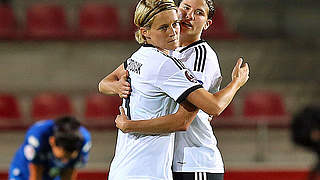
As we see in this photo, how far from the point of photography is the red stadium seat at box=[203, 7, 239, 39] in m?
9.08

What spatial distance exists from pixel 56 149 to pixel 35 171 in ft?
0.70

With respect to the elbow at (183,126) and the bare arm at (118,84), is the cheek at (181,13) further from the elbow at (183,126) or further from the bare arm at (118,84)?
the elbow at (183,126)

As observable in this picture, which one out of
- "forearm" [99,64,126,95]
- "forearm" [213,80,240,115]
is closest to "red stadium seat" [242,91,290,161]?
"forearm" [99,64,126,95]

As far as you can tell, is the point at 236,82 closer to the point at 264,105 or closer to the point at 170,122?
the point at 170,122

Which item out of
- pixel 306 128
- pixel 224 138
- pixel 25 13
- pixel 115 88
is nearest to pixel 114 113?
pixel 224 138

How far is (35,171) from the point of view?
4785 millimetres

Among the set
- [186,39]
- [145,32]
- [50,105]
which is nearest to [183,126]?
[145,32]

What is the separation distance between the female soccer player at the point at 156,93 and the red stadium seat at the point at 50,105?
471cm

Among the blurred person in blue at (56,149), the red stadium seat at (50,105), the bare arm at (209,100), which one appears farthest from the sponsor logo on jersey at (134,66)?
the red stadium seat at (50,105)

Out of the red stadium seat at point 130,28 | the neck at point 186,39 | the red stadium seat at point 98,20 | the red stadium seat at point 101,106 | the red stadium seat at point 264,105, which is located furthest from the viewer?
the red stadium seat at point 98,20

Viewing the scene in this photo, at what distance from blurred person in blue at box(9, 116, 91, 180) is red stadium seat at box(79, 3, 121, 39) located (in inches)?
171

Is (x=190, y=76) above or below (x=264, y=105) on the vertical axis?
above

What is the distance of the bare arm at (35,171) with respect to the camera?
477 cm

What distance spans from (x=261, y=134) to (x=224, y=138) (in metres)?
0.49
